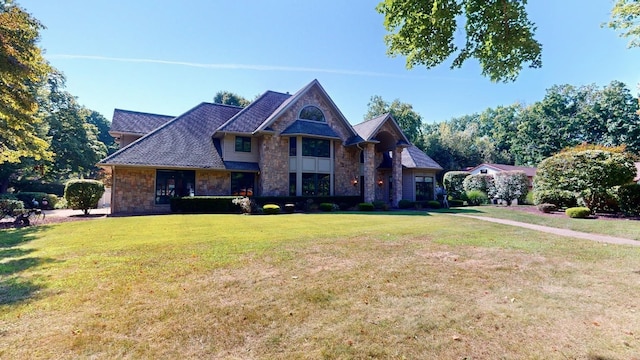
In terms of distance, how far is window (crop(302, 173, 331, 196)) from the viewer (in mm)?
22094

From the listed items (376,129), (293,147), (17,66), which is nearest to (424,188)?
(376,129)

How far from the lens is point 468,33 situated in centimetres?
615

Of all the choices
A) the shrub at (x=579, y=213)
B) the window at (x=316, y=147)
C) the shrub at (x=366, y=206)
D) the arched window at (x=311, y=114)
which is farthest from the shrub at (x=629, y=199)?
the arched window at (x=311, y=114)

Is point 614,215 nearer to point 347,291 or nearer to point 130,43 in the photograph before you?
point 347,291

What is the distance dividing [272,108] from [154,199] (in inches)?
420

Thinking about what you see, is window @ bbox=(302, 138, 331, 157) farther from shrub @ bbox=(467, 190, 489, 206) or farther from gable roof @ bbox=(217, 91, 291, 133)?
shrub @ bbox=(467, 190, 489, 206)

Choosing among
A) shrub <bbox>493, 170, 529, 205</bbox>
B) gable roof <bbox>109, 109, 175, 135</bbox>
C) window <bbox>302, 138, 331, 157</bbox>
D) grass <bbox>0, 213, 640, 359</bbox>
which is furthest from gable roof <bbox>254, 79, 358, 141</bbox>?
grass <bbox>0, 213, 640, 359</bbox>

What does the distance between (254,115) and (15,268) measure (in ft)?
58.0

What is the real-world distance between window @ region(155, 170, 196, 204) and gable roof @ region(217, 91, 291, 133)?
148 inches

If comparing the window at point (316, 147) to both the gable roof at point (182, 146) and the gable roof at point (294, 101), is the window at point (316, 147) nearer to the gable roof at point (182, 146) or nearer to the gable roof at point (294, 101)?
the gable roof at point (294, 101)

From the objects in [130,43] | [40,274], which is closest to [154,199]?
[130,43]

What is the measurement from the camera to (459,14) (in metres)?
5.72

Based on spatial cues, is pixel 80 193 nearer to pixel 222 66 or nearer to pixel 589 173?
pixel 222 66

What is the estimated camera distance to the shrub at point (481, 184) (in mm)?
27172
